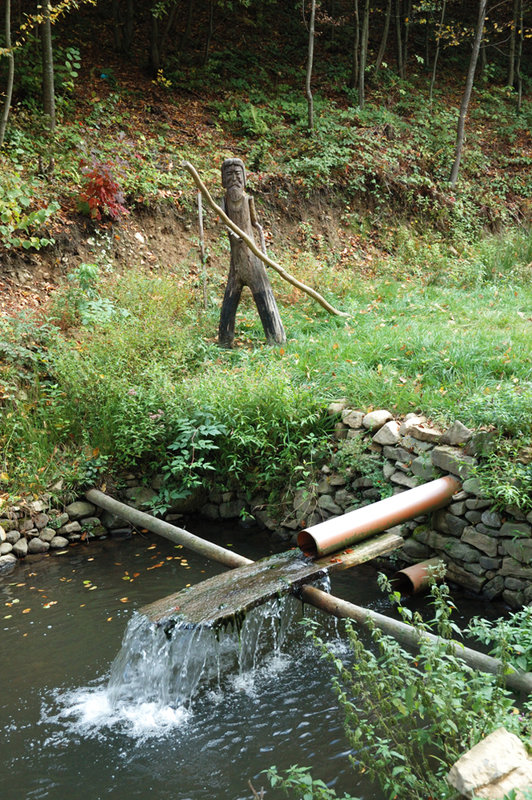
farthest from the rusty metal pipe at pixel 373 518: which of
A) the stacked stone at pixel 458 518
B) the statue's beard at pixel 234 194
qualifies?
the statue's beard at pixel 234 194

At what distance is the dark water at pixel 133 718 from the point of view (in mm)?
3289

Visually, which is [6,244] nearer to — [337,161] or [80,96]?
[80,96]

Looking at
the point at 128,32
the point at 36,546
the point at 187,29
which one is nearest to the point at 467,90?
the point at 187,29

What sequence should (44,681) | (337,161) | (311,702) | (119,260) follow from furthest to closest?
(337,161) < (119,260) < (44,681) < (311,702)

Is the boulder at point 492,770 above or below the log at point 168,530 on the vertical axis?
above

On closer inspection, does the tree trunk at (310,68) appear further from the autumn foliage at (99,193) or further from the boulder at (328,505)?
the boulder at (328,505)

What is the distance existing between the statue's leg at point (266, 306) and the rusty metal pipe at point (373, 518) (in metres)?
3.39

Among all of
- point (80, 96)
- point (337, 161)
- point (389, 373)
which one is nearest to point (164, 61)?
point (80, 96)

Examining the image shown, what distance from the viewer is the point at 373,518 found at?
14.8 ft

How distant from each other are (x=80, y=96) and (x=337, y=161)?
500cm

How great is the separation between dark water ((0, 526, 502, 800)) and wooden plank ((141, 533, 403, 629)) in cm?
39

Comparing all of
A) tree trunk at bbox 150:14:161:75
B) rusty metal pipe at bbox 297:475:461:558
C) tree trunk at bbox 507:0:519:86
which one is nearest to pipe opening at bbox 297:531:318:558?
rusty metal pipe at bbox 297:475:461:558

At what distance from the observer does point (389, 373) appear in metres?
6.22

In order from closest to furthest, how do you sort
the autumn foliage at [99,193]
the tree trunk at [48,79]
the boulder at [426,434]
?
1. the boulder at [426,434]
2. the autumn foliage at [99,193]
3. the tree trunk at [48,79]
